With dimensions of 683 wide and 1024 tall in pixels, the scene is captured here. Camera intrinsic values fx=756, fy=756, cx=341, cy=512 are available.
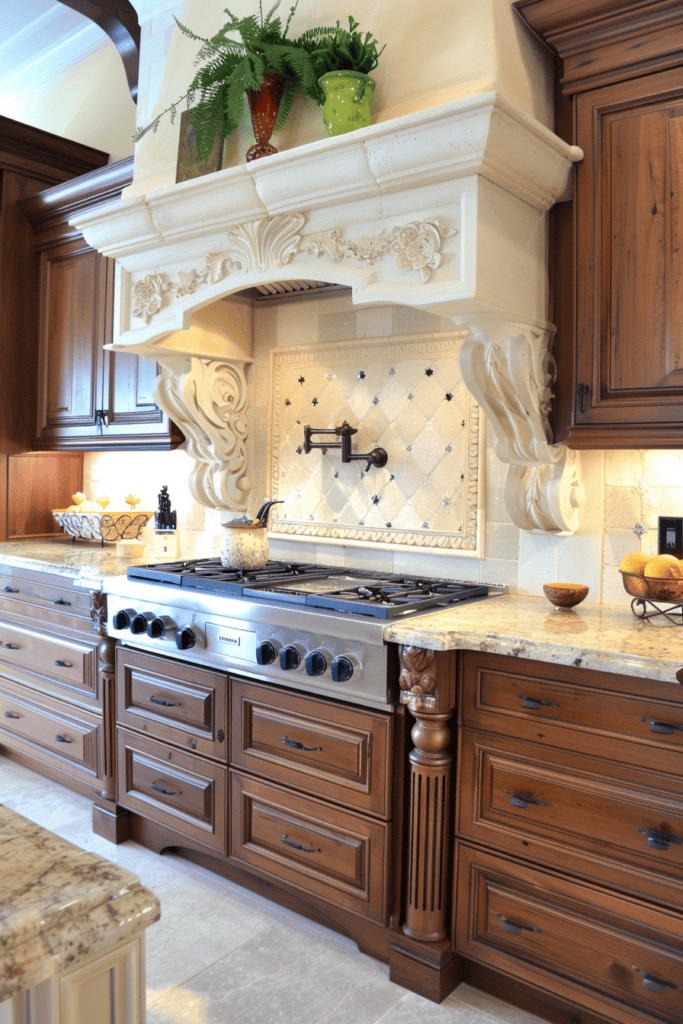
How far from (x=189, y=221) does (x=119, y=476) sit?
5.36ft

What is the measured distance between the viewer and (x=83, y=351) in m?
3.51

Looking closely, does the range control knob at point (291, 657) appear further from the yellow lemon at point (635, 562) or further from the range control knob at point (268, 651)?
the yellow lemon at point (635, 562)

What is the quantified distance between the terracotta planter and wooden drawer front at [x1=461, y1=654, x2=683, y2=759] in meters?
1.61

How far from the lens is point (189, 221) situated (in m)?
2.45

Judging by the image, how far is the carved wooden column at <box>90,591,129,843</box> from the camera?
2695 mm

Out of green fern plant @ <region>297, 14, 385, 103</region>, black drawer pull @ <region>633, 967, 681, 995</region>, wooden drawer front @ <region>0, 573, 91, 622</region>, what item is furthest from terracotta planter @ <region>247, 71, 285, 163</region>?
black drawer pull @ <region>633, 967, 681, 995</region>

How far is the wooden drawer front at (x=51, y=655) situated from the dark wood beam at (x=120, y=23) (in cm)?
252

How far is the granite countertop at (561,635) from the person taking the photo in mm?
1600

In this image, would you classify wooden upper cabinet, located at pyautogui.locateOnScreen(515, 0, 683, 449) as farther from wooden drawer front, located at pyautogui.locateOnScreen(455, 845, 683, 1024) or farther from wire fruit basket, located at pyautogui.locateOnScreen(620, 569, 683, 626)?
wooden drawer front, located at pyautogui.locateOnScreen(455, 845, 683, 1024)

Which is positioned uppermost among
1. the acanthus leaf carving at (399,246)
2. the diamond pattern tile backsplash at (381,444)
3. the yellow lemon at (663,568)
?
the acanthus leaf carving at (399,246)

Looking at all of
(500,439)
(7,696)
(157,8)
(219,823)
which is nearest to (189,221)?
(157,8)

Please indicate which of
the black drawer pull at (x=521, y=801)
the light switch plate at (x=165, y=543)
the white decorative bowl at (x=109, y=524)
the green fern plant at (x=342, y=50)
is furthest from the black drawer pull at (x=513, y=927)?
the white decorative bowl at (x=109, y=524)

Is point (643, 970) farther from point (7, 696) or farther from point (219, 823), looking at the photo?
point (7, 696)

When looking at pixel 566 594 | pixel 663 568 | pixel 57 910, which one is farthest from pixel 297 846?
pixel 57 910
